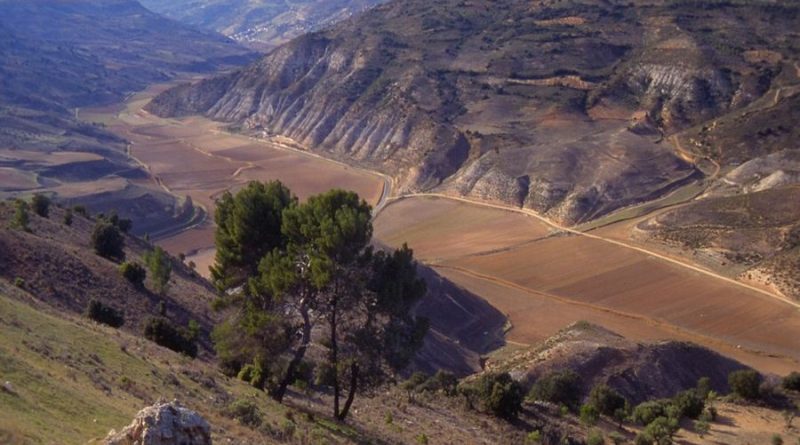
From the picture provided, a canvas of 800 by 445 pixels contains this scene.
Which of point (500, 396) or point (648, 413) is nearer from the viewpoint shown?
point (500, 396)

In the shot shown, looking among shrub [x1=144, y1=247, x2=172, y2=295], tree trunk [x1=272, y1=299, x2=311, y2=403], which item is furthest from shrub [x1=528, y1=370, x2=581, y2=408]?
shrub [x1=144, y1=247, x2=172, y2=295]

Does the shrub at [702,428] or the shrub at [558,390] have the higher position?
the shrub at [702,428]

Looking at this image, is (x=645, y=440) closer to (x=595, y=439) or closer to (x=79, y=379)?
(x=595, y=439)

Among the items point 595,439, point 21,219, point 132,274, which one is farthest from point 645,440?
point 21,219

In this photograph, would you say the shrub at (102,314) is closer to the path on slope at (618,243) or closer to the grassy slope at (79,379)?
the grassy slope at (79,379)

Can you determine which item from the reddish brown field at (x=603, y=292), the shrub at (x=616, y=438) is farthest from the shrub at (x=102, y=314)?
the reddish brown field at (x=603, y=292)

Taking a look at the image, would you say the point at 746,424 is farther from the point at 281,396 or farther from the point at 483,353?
the point at 483,353
